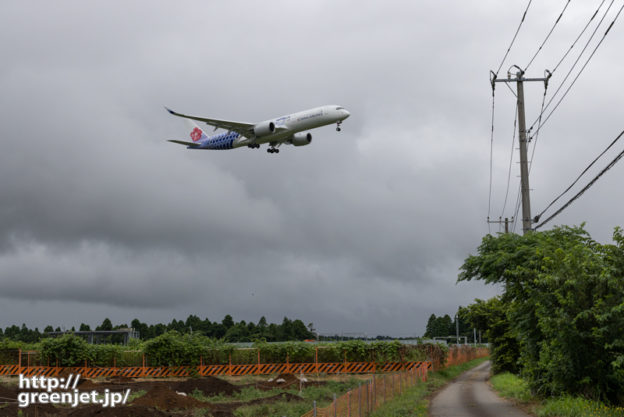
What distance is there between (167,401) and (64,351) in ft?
92.5

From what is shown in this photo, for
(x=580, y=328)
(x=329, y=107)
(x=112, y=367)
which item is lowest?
(x=112, y=367)

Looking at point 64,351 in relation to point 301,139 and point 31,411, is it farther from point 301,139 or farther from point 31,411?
point 31,411

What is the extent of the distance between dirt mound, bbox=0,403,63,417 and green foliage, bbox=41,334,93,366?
93.4 feet

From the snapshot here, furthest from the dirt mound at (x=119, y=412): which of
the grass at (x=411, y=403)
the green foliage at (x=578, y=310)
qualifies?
the green foliage at (x=578, y=310)

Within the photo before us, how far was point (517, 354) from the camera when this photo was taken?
44188 millimetres

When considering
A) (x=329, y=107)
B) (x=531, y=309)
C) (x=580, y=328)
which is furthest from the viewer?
(x=329, y=107)

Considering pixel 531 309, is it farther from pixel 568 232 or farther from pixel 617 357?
pixel 617 357

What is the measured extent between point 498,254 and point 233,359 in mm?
32261

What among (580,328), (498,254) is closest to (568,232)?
(498,254)

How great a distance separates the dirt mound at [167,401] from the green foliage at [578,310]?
14.5 metres

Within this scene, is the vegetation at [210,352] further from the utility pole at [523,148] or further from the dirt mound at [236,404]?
the utility pole at [523,148]

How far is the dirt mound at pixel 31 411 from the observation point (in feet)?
79.6

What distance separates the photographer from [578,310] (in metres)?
21.7

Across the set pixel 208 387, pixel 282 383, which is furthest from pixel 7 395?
pixel 282 383
